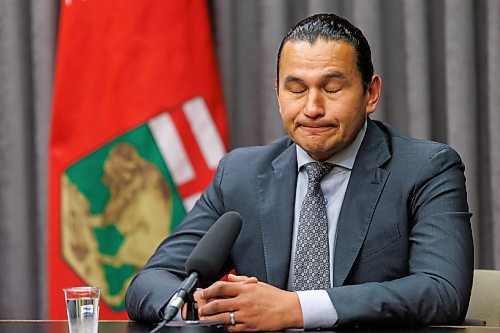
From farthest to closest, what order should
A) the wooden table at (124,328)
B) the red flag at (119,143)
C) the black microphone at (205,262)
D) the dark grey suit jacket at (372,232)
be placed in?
the red flag at (119,143) < the dark grey suit jacket at (372,232) < the wooden table at (124,328) < the black microphone at (205,262)

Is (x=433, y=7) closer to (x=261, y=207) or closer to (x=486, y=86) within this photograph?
(x=486, y=86)

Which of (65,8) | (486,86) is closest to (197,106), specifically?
(65,8)

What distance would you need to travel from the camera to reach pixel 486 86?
3.44 m

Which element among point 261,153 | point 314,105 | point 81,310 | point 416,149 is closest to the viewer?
point 81,310

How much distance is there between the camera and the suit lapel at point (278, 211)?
2281 mm

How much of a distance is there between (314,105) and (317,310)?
0.58m

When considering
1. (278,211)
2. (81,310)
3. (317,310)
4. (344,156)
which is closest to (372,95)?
(344,156)

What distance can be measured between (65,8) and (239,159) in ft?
3.56

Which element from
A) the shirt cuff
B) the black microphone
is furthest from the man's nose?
the black microphone

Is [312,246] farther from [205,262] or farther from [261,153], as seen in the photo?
[205,262]

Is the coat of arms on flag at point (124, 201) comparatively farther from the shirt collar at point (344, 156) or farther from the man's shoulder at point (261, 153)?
the shirt collar at point (344, 156)

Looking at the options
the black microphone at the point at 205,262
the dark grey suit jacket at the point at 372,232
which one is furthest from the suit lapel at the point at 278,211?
the black microphone at the point at 205,262

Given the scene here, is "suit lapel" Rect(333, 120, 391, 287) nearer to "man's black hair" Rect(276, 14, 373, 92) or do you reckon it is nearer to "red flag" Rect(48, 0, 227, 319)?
"man's black hair" Rect(276, 14, 373, 92)

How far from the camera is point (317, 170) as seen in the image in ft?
7.73
